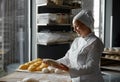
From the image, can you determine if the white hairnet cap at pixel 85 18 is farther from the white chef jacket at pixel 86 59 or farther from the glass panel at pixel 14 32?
the glass panel at pixel 14 32

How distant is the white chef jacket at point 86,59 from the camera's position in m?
1.67

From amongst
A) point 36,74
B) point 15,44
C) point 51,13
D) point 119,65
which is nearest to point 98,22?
point 119,65

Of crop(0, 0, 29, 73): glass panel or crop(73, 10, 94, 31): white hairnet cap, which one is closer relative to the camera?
crop(73, 10, 94, 31): white hairnet cap

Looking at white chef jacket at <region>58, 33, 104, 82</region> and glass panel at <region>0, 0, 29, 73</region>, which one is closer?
white chef jacket at <region>58, 33, 104, 82</region>

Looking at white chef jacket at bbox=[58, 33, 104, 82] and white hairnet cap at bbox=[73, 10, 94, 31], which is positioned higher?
white hairnet cap at bbox=[73, 10, 94, 31]

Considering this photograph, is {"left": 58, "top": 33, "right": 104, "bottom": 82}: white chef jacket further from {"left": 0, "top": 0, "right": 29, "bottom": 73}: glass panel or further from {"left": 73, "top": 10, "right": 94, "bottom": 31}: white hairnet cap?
{"left": 0, "top": 0, "right": 29, "bottom": 73}: glass panel

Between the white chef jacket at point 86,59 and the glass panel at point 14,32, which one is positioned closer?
the white chef jacket at point 86,59

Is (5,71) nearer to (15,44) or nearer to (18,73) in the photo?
(15,44)

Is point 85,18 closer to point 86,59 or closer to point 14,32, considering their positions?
point 86,59

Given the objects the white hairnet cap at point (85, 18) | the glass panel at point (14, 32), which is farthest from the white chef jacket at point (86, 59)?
the glass panel at point (14, 32)

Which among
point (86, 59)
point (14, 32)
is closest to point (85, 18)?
point (86, 59)

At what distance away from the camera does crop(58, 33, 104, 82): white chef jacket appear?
1674 millimetres

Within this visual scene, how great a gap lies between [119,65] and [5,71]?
5.66 feet

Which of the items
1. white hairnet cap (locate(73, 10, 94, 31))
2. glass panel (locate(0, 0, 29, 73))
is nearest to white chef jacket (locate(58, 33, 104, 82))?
white hairnet cap (locate(73, 10, 94, 31))
